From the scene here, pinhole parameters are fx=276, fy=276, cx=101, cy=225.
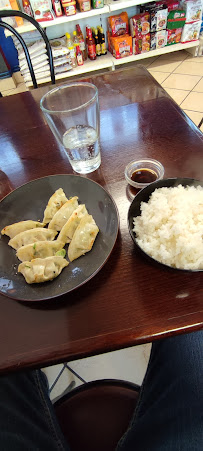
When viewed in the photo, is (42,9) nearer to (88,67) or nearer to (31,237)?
(88,67)

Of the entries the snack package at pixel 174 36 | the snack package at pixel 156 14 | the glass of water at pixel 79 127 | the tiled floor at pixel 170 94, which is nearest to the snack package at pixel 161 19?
the snack package at pixel 156 14

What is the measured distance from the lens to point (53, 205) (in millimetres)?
697

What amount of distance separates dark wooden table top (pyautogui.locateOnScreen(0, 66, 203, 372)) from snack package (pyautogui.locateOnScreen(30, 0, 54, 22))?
6.60 ft

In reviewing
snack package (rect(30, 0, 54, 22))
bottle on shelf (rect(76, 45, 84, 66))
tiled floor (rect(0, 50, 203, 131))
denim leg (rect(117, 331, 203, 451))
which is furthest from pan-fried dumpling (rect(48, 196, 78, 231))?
bottle on shelf (rect(76, 45, 84, 66))

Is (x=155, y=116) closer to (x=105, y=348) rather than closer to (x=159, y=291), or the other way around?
(x=159, y=291)

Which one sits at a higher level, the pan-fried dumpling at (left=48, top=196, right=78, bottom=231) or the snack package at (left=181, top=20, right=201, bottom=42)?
the snack package at (left=181, top=20, right=201, bottom=42)

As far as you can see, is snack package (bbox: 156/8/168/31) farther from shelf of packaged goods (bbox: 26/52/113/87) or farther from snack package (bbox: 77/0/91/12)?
snack package (bbox: 77/0/91/12)

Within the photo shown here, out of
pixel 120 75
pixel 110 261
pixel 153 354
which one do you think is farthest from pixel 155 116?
pixel 153 354

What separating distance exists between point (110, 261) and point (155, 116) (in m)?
0.58

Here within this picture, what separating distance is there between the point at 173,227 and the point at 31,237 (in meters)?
0.32

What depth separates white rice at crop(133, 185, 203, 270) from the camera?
53cm

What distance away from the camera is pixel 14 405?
650 mm

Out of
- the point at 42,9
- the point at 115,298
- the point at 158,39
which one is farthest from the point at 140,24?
the point at 115,298

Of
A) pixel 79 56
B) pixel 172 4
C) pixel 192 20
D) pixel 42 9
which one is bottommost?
pixel 79 56
